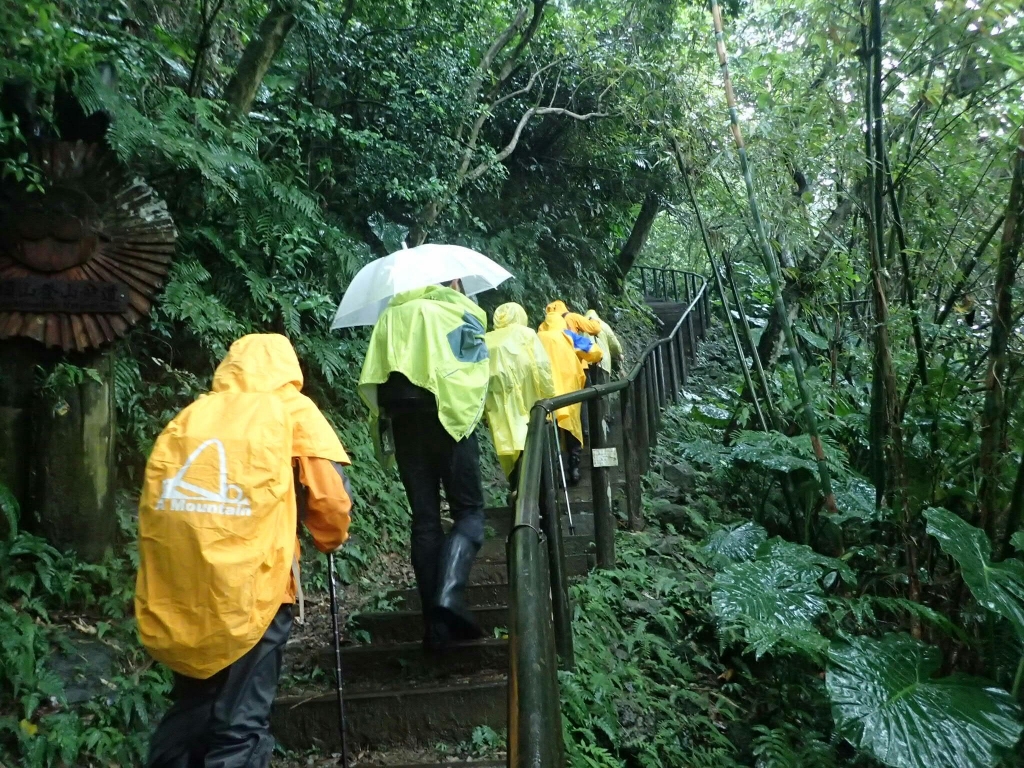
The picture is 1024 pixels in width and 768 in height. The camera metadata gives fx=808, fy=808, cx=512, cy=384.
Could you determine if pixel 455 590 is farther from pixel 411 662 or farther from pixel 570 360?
pixel 570 360

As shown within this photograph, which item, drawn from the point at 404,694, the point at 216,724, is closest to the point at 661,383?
the point at 404,694

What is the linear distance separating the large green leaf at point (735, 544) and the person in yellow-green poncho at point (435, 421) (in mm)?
1525

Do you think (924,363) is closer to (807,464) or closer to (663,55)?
(807,464)

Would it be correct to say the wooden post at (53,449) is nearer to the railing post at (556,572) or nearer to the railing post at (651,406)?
the railing post at (556,572)

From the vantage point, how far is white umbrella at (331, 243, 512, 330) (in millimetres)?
4258

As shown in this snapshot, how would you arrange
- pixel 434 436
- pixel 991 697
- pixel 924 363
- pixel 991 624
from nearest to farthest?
pixel 991 697 < pixel 991 624 < pixel 434 436 < pixel 924 363

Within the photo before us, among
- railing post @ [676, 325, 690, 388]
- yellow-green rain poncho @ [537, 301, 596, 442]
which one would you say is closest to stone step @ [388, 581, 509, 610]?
yellow-green rain poncho @ [537, 301, 596, 442]

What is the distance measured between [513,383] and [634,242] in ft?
34.4

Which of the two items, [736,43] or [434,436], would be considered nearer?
[434,436]

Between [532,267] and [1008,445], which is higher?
[532,267]

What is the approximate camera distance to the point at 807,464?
14.6 feet

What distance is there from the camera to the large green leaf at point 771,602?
332cm

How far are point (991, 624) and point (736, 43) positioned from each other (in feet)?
23.9

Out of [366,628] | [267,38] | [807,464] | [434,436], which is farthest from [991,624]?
[267,38]
